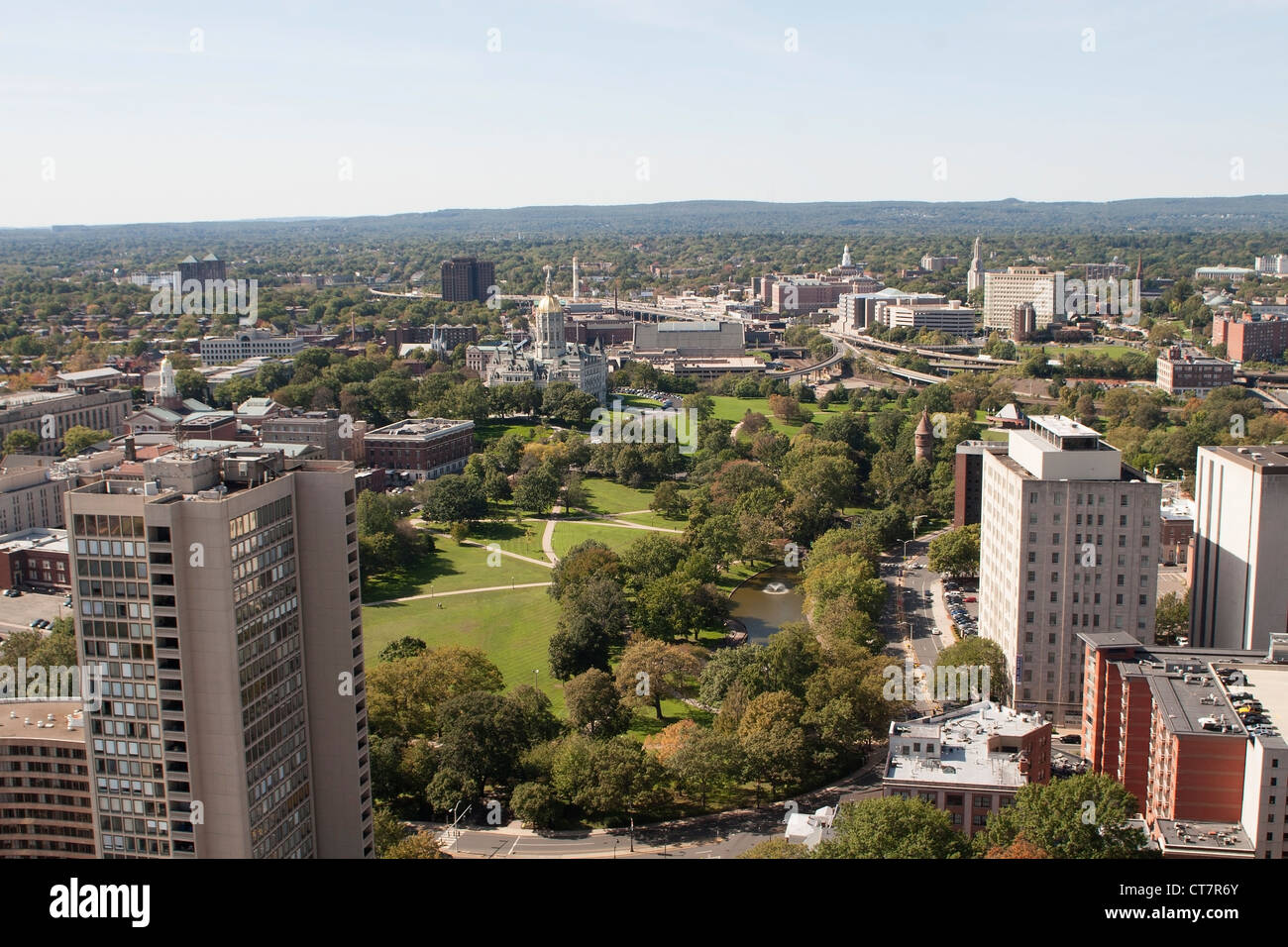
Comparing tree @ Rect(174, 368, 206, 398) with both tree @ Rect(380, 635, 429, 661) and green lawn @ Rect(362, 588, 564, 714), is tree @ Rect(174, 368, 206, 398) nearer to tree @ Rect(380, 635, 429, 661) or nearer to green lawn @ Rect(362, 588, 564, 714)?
green lawn @ Rect(362, 588, 564, 714)

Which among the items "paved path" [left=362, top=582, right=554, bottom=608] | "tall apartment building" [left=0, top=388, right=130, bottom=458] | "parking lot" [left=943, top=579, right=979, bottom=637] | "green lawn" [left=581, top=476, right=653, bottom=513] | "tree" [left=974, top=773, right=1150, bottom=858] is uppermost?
"tall apartment building" [left=0, top=388, right=130, bottom=458]

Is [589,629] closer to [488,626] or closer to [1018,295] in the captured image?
[488,626]

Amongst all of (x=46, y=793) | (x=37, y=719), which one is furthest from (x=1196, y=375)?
(x=46, y=793)

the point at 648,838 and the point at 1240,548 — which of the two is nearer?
the point at 648,838

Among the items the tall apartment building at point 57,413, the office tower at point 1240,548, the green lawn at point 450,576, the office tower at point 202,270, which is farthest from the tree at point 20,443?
the office tower at point 202,270

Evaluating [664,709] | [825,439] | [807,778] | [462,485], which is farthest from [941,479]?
[807,778]

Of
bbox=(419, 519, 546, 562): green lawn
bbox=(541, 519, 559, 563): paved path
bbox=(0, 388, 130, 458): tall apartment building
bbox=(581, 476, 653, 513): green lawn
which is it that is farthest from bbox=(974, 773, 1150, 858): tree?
bbox=(0, 388, 130, 458): tall apartment building

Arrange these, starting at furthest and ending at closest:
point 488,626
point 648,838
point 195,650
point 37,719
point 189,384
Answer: point 189,384 → point 488,626 → point 648,838 → point 37,719 → point 195,650
